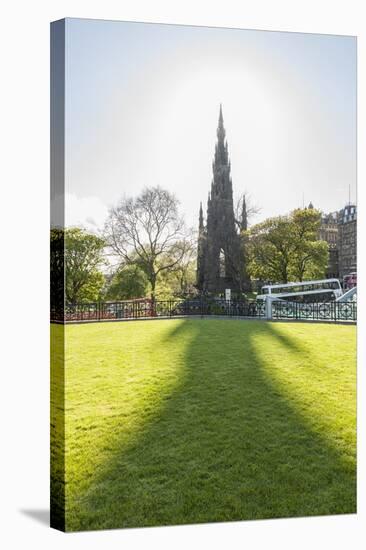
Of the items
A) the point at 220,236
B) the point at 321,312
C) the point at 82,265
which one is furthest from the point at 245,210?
the point at 82,265

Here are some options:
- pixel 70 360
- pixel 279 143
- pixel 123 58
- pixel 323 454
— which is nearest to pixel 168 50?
pixel 123 58

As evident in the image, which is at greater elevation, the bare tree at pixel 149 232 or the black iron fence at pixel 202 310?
the bare tree at pixel 149 232

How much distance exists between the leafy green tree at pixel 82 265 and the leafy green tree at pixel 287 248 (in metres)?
1.55

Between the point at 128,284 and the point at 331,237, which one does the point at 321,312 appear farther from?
the point at 128,284

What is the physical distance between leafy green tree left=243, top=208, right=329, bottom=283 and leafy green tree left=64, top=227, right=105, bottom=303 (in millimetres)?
1549

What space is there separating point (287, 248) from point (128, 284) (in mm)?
1734

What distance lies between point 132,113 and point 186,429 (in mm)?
3051

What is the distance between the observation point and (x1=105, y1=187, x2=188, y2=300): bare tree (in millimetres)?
5969

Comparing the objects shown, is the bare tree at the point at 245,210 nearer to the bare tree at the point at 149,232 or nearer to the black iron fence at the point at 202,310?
the bare tree at the point at 149,232

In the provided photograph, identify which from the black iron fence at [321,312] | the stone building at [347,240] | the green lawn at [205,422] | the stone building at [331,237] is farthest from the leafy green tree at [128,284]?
the stone building at [347,240]

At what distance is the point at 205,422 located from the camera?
19.6 ft

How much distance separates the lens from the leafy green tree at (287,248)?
6441mm

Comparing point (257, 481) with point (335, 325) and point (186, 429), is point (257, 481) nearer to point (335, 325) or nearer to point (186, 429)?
point (186, 429)

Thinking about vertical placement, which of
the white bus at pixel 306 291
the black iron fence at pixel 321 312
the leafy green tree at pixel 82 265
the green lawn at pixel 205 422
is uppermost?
the leafy green tree at pixel 82 265
